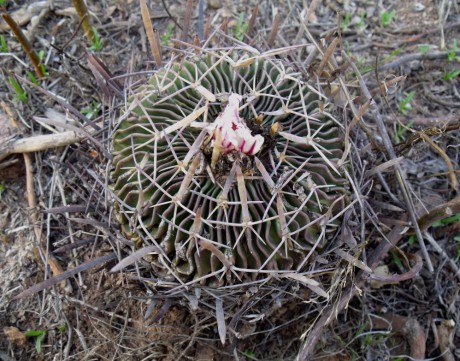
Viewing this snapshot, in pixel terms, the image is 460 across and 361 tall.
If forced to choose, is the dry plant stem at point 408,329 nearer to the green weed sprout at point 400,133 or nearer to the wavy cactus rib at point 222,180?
the wavy cactus rib at point 222,180

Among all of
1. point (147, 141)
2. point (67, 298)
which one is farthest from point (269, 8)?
point (67, 298)

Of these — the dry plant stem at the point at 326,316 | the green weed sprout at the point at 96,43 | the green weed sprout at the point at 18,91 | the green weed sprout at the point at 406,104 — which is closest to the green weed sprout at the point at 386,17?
the green weed sprout at the point at 406,104

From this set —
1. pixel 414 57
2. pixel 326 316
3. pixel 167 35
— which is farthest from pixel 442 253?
pixel 167 35

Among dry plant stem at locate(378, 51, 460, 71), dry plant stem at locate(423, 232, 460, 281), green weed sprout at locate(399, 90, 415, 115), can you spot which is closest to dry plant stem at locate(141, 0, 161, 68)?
dry plant stem at locate(378, 51, 460, 71)

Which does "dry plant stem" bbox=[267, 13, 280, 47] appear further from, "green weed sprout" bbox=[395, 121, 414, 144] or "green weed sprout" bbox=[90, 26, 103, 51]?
"green weed sprout" bbox=[90, 26, 103, 51]

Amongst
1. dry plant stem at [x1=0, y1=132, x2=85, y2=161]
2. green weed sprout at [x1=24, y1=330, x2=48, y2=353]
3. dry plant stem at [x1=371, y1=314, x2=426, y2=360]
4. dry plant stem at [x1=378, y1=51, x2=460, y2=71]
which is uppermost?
dry plant stem at [x1=0, y1=132, x2=85, y2=161]

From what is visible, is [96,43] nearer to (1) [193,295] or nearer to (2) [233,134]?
(2) [233,134]

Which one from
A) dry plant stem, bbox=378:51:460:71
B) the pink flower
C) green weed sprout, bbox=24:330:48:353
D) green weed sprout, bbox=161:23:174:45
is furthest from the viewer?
green weed sprout, bbox=161:23:174:45
